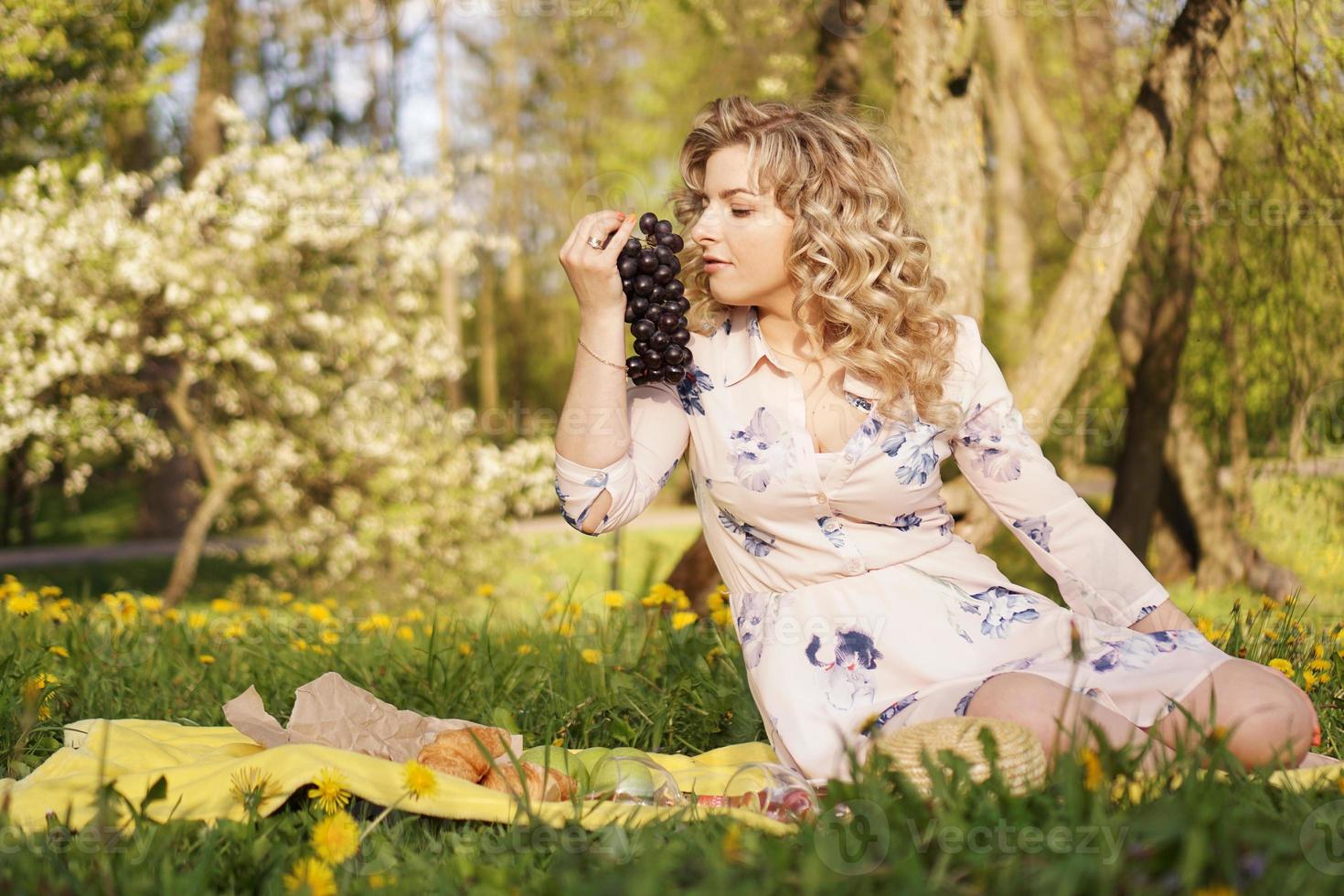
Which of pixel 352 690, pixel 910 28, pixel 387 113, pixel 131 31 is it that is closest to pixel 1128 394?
pixel 910 28

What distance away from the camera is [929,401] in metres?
2.65

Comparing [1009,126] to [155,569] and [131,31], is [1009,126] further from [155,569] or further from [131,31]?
[155,569]

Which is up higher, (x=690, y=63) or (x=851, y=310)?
(x=690, y=63)

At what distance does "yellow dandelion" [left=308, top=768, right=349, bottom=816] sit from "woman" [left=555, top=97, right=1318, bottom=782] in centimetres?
67

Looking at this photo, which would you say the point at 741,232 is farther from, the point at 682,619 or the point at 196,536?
the point at 196,536

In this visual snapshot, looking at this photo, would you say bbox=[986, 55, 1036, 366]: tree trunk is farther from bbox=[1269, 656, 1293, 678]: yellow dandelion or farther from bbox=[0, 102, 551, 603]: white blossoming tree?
bbox=[1269, 656, 1293, 678]: yellow dandelion

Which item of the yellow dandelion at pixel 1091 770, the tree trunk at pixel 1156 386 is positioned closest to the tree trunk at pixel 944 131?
the tree trunk at pixel 1156 386

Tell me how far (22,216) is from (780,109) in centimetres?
624

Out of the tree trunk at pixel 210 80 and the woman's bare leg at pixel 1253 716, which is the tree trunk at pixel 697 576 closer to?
the woman's bare leg at pixel 1253 716

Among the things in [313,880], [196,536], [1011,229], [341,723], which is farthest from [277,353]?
[1011,229]

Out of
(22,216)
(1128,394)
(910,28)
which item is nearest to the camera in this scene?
(910,28)

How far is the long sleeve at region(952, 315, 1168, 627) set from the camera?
2543mm

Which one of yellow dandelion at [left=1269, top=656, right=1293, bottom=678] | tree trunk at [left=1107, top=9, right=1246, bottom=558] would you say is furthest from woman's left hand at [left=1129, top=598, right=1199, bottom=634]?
tree trunk at [left=1107, top=9, right=1246, bottom=558]

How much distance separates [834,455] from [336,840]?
123 centimetres
